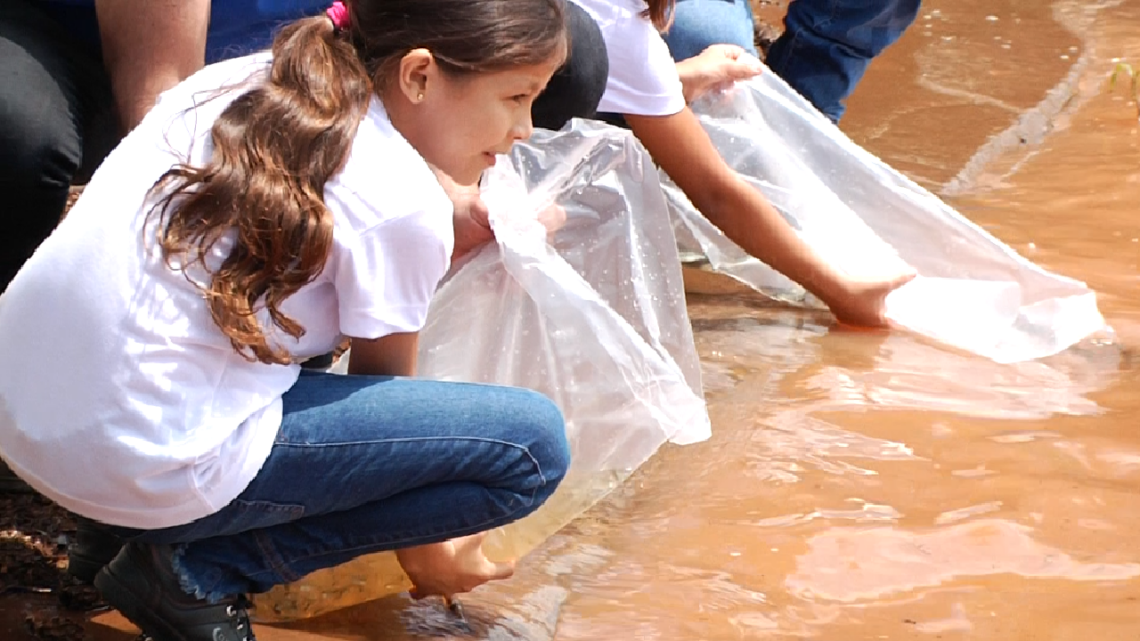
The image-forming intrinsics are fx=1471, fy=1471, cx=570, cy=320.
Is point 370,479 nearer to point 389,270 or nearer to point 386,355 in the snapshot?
point 386,355

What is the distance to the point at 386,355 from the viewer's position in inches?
Result: 72.2

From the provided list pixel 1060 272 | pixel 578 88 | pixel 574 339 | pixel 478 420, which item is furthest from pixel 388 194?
pixel 1060 272

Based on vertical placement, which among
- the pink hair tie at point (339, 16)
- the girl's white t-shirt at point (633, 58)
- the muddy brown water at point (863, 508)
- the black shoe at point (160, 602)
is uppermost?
the pink hair tie at point (339, 16)

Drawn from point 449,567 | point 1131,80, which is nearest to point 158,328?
point 449,567

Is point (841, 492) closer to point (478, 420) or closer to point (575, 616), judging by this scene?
point (575, 616)

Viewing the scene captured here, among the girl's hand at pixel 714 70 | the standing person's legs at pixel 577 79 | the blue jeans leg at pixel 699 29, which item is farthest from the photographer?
the blue jeans leg at pixel 699 29

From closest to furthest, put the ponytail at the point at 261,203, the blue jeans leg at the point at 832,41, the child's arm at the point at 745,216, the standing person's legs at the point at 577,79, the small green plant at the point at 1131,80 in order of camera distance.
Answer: the ponytail at the point at 261,203 < the standing person's legs at the point at 577,79 < the child's arm at the point at 745,216 < the blue jeans leg at the point at 832,41 < the small green plant at the point at 1131,80

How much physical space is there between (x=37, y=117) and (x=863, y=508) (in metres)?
1.36

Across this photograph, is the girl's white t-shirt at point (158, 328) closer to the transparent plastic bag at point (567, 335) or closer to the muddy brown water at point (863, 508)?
the muddy brown water at point (863, 508)

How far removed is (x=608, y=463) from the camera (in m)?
2.32

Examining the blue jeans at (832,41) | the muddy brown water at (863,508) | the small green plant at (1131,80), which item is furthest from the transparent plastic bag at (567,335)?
the small green plant at (1131,80)

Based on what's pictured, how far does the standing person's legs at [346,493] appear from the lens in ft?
5.76

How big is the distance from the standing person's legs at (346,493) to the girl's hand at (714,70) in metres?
1.20

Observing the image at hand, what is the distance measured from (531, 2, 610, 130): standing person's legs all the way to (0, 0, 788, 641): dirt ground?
3.47 ft
